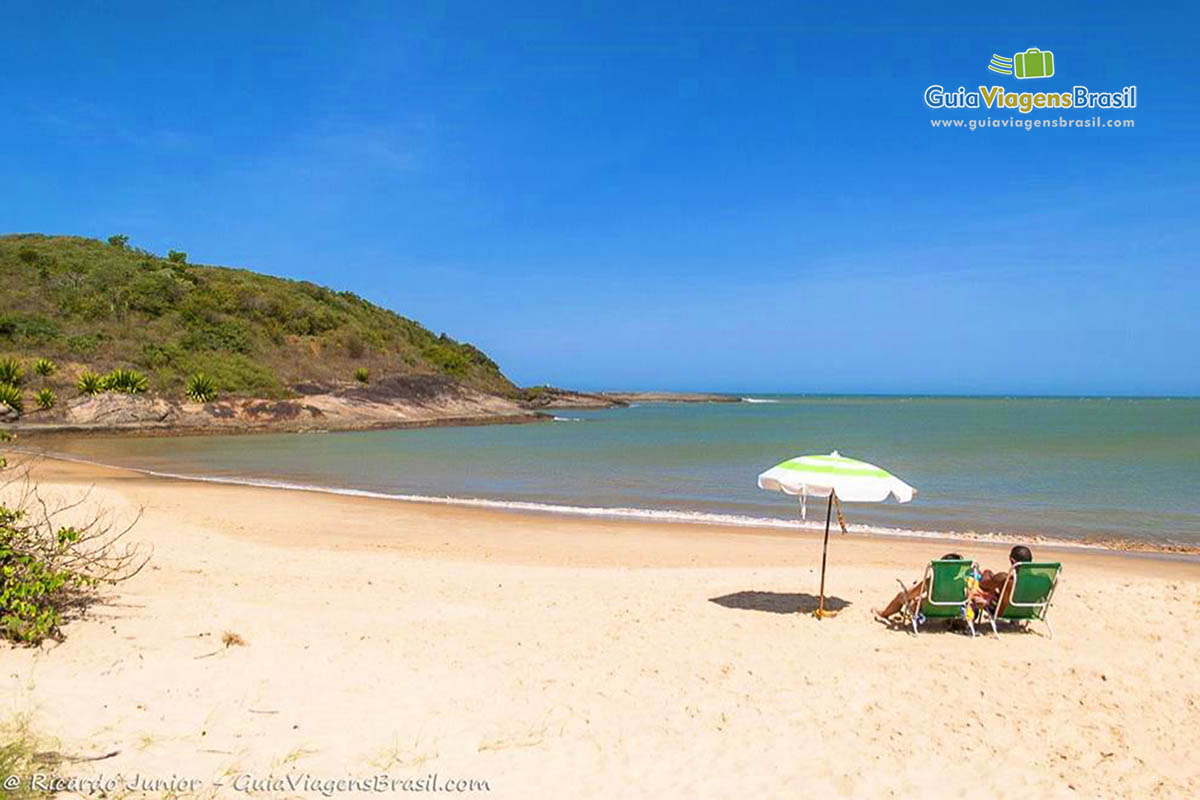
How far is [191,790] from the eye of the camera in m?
3.94

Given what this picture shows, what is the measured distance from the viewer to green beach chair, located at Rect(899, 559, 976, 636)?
750 centimetres

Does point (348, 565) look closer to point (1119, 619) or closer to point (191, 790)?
point (191, 790)


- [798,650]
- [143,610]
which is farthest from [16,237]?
[798,650]

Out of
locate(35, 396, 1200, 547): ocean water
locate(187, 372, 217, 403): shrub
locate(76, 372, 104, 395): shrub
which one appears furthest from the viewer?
locate(187, 372, 217, 403): shrub

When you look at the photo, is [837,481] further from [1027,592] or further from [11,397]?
[11,397]

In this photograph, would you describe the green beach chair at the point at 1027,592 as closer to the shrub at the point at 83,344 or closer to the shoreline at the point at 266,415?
the shoreline at the point at 266,415

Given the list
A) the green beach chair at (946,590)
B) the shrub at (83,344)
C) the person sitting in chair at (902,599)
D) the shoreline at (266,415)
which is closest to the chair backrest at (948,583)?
the green beach chair at (946,590)

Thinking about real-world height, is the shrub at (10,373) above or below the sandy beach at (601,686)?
above

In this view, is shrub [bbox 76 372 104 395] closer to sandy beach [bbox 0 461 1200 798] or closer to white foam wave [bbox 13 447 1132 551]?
white foam wave [bbox 13 447 1132 551]

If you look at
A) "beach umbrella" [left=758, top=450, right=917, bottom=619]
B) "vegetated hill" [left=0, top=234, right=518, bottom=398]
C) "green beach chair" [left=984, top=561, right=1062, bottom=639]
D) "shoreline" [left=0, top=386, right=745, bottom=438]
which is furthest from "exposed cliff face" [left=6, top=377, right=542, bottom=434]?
"green beach chair" [left=984, top=561, right=1062, bottom=639]

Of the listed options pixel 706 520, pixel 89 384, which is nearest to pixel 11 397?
pixel 89 384

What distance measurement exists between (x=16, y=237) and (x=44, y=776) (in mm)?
74426

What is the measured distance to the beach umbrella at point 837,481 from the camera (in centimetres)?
747

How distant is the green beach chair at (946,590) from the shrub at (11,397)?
4093 cm
